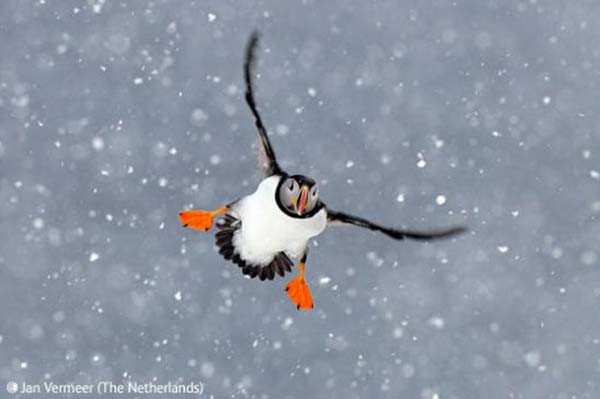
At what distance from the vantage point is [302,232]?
A: 1001cm

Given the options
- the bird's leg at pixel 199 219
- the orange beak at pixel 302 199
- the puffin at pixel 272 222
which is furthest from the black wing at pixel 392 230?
the bird's leg at pixel 199 219

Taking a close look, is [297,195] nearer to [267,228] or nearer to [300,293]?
[267,228]

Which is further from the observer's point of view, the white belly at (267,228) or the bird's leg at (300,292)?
the bird's leg at (300,292)

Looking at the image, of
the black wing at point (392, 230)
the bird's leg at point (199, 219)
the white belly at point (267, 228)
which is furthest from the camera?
the bird's leg at point (199, 219)

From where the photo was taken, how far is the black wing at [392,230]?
940 centimetres

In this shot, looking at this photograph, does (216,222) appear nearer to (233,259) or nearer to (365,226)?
(233,259)

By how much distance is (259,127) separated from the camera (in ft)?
32.3

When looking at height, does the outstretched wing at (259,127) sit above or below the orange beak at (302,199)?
above

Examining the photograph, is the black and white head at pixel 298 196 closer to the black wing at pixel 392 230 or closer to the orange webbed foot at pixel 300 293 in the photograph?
the black wing at pixel 392 230

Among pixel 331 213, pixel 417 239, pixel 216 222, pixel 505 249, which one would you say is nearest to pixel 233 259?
pixel 216 222

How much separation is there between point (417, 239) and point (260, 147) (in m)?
1.70

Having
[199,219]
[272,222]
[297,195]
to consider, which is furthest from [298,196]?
[199,219]

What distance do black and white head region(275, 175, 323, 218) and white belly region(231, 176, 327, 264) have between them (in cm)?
11

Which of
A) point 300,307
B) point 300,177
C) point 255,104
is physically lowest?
point 300,307
